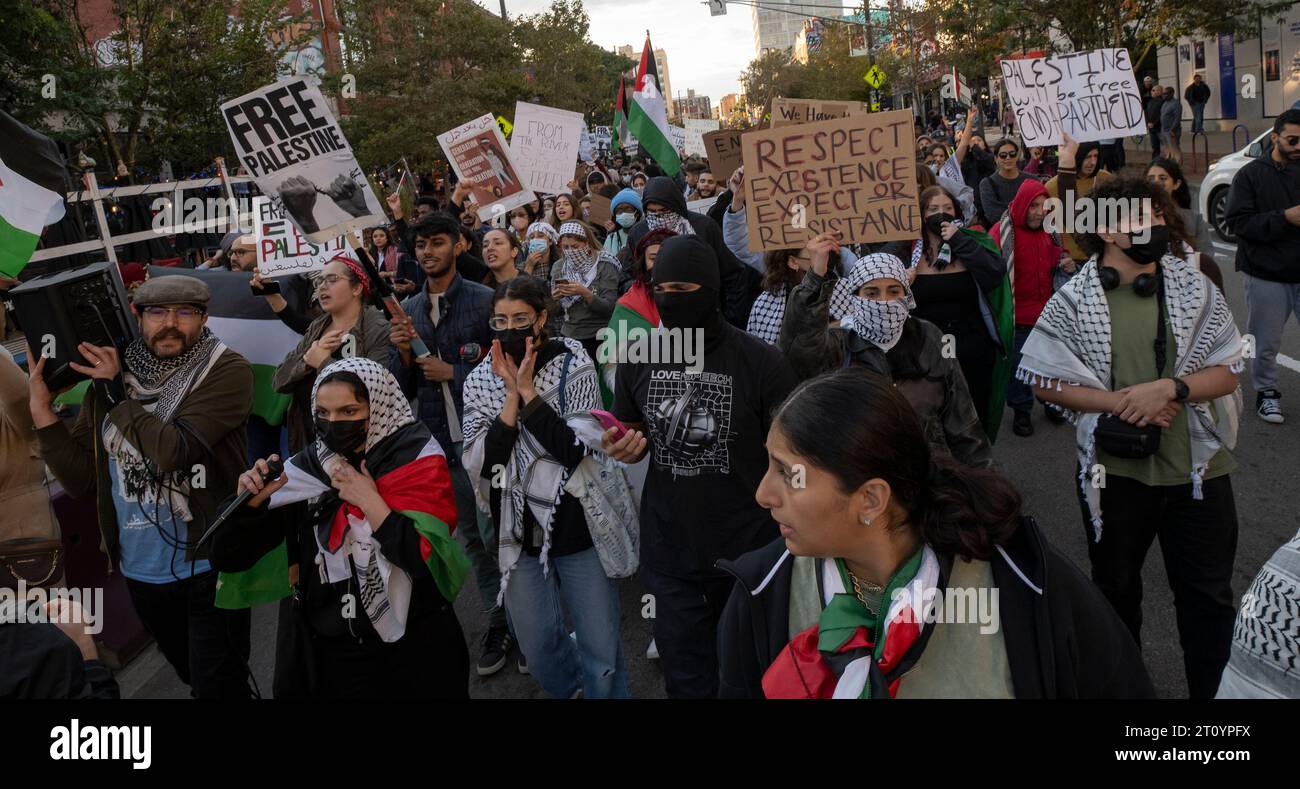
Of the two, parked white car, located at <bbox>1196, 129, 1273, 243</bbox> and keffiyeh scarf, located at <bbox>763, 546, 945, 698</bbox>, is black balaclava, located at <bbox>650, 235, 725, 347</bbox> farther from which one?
parked white car, located at <bbox>1196, 129, 1273, 243</bbox>

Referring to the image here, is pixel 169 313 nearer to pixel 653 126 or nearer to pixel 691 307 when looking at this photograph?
pixel 691 307

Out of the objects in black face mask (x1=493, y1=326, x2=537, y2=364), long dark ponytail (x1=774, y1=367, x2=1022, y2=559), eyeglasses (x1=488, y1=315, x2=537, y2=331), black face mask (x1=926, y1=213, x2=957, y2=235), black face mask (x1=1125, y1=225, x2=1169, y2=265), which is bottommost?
long dark ponytail (x1=774, y1=367, x2=1022, y2=559)

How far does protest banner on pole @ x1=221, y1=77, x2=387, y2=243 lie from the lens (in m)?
4.96

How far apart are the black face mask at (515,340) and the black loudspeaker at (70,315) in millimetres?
1493

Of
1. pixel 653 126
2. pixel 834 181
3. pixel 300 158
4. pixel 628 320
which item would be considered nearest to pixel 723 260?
pixel 834 181

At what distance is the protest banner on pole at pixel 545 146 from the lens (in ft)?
31.2

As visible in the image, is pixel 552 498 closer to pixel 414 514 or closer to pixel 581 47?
pixel 414 514

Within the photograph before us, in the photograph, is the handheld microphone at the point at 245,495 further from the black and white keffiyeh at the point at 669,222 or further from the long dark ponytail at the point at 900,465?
the black and white keffiyeh at the point at 669,222

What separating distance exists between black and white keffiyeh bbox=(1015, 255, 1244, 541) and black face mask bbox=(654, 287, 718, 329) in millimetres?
1218

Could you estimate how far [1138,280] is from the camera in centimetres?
330

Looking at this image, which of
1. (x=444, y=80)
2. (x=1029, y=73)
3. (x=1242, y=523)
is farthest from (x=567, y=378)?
(x=444, y=80)

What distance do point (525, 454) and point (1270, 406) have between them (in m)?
5.45

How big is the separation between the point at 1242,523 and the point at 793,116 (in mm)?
3938

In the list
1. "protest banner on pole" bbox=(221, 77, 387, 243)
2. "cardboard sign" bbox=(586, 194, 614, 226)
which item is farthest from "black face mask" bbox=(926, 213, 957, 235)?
"cardboard sign" bbox=(586, 194, 614, 226)
